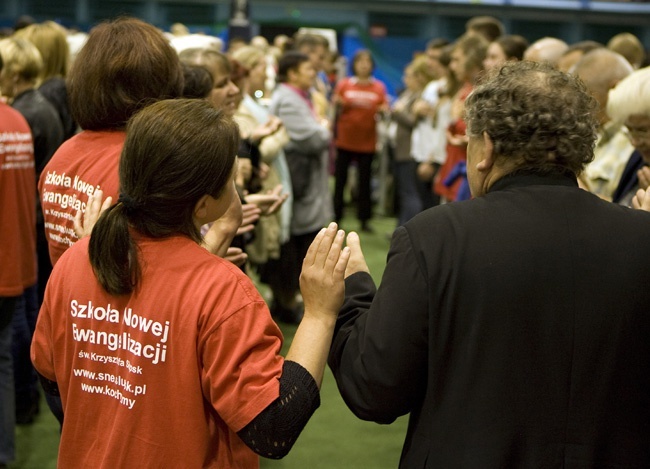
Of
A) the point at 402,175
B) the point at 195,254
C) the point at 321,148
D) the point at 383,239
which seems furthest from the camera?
the point at 383,239

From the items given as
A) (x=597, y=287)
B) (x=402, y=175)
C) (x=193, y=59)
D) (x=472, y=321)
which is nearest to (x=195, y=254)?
(x=472, y=321)

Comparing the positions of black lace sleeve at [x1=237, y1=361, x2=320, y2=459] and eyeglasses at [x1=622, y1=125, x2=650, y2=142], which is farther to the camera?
eyeglasses at [x1=622, y1=125, x2=650, y2=142]

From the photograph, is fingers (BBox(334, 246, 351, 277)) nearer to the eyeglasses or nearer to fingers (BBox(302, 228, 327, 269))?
fingers (BBox(302, 228, 327, 269))

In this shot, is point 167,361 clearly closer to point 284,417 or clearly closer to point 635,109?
point 284,417

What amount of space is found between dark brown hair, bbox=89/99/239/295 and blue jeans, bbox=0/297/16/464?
1.75m

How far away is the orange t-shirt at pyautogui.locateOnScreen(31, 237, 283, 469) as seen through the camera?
63.0 inches

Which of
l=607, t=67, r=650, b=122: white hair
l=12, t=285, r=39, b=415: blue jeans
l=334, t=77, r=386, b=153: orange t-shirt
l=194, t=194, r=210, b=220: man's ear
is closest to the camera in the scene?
l=194, t=194, r=210, b=220: man's ear

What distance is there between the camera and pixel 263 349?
163 cm

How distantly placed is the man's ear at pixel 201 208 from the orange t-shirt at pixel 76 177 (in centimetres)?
46

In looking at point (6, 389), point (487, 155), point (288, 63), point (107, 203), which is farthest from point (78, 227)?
point (288, 63)

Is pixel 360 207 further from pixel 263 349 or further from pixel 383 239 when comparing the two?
pixel 263 349

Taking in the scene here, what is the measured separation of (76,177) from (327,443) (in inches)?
84.0

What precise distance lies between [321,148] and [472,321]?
3900mm

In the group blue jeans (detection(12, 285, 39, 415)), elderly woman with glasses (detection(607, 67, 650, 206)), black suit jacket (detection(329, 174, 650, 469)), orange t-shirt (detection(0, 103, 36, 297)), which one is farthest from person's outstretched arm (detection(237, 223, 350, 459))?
blue jeans (detection(12, 285, 39, 415))
